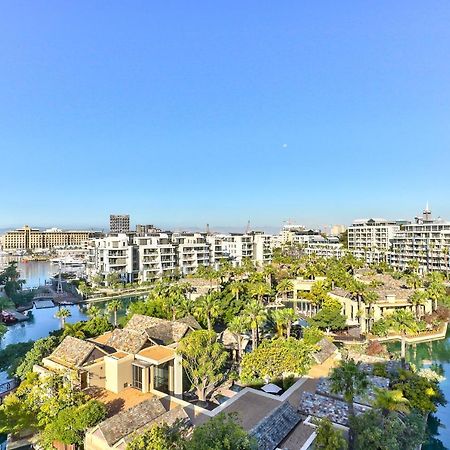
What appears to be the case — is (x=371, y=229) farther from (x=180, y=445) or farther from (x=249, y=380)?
(x=180, y=445)

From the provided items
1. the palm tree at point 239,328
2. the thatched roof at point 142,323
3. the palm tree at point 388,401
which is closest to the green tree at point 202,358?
the palm tree at point 239,328

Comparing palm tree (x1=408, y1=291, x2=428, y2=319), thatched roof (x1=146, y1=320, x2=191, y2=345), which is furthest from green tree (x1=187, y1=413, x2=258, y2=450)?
palm tree (x1=408, y1=291, x2=428, y2=319)

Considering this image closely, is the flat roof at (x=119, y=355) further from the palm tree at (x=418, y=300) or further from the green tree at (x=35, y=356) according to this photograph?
the palm tree at (x=418, y=300)

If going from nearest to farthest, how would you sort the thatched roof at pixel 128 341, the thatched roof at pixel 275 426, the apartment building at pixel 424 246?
the thatched roof at pixel 275 426 → the thatched roof at pixel 128 341 → the apartment building at pixel 424 246

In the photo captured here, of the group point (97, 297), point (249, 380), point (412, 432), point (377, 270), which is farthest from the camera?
point (377, 270)

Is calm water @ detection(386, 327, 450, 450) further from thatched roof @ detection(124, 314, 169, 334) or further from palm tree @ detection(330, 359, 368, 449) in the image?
thatched roof @ detection(124, 314, 169, 334)

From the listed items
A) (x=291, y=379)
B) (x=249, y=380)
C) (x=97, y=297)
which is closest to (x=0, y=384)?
(x=249, y=380)

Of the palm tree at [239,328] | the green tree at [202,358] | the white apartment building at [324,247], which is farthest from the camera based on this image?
the white apartment building at [324,247]
